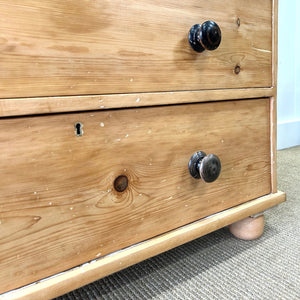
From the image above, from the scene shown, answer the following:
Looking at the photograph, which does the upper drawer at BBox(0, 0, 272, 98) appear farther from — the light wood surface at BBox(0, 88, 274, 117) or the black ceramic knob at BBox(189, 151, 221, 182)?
the black ceramic knob at BBox(189, 151, 221, 182)

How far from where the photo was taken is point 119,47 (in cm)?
43

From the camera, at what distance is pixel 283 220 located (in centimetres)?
79

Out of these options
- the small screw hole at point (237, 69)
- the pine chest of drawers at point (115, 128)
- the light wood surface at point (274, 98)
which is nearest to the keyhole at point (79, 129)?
the pine chest of drawers at point (115, 128)

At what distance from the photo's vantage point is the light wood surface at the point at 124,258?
1.29 feet

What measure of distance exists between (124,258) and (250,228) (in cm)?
35

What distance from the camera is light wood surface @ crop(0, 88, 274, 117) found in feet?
1.20

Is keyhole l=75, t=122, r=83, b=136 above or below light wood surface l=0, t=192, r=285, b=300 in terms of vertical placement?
above

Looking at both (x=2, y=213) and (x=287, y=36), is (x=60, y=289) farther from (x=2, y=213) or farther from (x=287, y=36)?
(x=287, y=36)

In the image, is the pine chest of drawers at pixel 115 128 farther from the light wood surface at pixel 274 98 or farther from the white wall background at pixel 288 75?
the white wall background at pixel 288 75

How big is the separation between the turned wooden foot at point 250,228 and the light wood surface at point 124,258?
5 cm

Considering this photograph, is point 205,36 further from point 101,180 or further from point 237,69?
point 101,180

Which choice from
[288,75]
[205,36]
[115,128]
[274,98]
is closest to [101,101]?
[115,128]

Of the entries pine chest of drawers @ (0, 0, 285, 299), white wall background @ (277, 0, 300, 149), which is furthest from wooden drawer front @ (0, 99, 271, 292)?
white wall background @ (277, 0, 300, 149)

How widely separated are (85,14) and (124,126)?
16 cm
